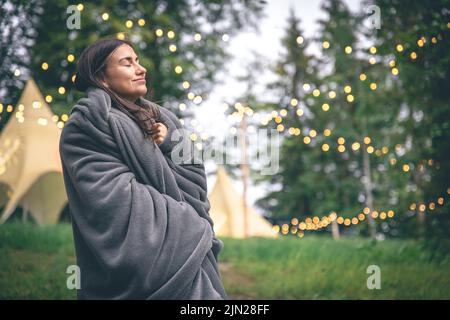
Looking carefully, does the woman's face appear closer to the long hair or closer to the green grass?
the long hair

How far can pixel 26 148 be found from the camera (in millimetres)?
7094

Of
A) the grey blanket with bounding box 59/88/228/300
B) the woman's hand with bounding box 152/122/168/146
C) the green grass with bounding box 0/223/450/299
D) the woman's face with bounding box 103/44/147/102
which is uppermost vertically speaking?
the woman's face with bounding box 103/44/147/102

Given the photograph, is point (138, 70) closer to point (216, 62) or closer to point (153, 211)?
point (153, 211)

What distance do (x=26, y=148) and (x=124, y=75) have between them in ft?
18.0

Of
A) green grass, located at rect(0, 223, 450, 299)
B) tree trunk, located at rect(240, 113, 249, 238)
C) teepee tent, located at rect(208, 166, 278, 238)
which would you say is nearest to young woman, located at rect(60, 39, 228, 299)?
green grass, located at rect(0, 223, 450, 299)

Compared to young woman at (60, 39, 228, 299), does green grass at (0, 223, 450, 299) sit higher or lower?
lower

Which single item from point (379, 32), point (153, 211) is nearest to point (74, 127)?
point (153, 211)

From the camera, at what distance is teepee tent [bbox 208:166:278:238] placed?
9805mm

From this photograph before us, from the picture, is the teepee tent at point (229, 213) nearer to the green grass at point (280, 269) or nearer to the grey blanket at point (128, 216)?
the green grass at point (280, 269)

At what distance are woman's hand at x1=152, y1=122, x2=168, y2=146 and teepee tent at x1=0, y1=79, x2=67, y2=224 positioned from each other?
4830mm

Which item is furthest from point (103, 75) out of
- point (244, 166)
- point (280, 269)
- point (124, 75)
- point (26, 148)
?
point (244, 166)

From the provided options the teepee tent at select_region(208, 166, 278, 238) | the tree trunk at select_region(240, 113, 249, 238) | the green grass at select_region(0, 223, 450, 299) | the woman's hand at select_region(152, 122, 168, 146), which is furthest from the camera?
the teepee tent at select_region(208, 166, 278, 238)

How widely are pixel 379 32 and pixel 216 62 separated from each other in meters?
7.16
